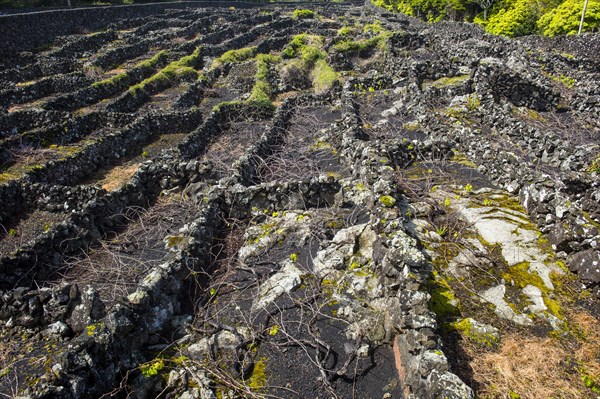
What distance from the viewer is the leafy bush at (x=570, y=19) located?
140ft

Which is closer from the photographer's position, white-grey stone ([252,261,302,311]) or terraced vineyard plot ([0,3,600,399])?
terraced vineyard plot ([0,3,600,399])

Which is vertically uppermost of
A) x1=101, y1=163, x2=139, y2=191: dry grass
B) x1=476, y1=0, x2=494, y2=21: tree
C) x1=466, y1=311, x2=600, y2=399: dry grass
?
x1=476, y1=0, x2=494, y2=21: tree

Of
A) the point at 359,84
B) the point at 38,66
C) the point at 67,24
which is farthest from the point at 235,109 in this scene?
the point at 67,24

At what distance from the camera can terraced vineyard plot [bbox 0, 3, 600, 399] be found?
727cm

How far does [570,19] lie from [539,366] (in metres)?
51.5

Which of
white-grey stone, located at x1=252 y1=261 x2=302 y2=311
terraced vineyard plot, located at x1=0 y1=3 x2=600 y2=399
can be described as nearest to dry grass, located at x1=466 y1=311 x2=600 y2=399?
terraced vineyard plot, located at x1=0 y1=3 x2=600 y2=399

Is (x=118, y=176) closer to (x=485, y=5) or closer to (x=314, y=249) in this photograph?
(x=314, y=249)

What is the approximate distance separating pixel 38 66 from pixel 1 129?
1707 centimetres

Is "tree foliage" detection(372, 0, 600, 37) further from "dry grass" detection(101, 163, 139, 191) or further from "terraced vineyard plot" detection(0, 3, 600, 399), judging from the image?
"dry grass" detection(101, 163, 139, 191)

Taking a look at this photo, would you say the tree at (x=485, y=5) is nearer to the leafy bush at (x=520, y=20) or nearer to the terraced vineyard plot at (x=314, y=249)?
the leafy bush at (x=520, y=20)

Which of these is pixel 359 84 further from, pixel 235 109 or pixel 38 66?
pixel 38 66

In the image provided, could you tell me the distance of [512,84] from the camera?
829 inches

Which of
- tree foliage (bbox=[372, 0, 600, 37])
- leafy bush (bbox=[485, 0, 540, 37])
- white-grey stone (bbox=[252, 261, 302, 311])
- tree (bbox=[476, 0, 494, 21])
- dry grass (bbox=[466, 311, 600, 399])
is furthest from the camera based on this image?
tree (bbox=[476, 0, 494, 21])

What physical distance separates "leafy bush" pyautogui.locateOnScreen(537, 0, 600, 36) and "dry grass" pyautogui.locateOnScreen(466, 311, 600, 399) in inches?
1929
